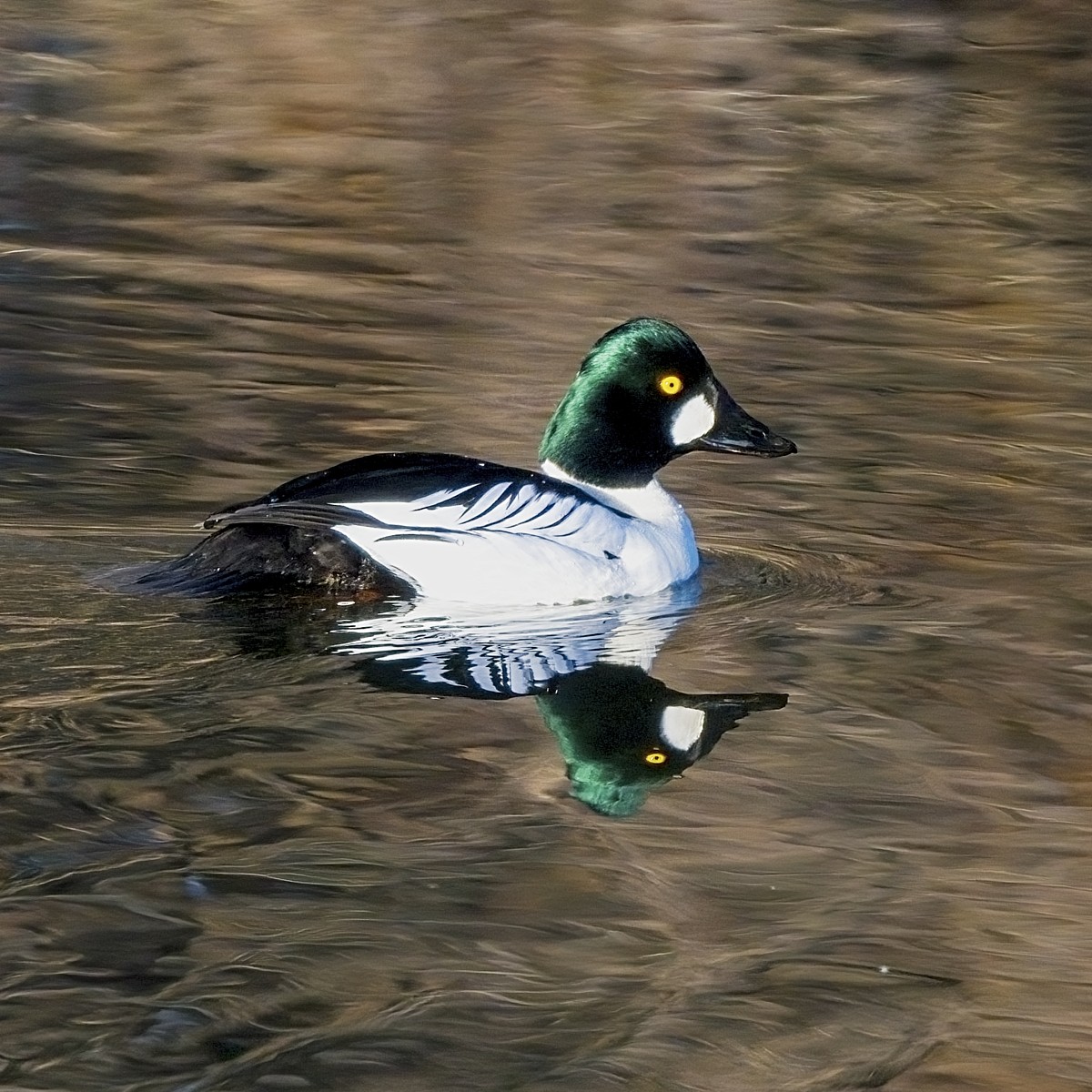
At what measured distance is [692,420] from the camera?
768 cm

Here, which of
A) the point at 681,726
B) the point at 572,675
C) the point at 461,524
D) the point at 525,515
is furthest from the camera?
the point at 525,515

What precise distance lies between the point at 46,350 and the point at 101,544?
10.8 feet

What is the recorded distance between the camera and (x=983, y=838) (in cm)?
538

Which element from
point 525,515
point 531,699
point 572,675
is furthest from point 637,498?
point 531,699

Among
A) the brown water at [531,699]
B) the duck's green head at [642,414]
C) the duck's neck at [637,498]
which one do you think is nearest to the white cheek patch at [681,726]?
the brown water at [531,699]

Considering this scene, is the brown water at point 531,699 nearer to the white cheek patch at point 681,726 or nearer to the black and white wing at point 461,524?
the white cheek patch at point 681,726

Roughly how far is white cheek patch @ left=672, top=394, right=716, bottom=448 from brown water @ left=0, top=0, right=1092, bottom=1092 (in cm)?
47

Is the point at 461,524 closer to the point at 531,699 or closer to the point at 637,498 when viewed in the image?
the point at 531,699

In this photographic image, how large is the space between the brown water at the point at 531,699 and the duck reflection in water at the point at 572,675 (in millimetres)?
104

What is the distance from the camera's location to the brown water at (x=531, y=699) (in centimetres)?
434

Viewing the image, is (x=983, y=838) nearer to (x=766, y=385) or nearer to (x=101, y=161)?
(x=766, y=385)

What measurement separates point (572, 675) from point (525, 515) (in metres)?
0.71

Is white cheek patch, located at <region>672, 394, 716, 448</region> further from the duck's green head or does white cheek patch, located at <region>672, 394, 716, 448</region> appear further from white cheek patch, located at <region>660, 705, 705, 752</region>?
white cheek patch, located at <region>660, 705, 705, 752</region>

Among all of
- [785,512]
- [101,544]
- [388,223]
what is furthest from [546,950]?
[388,223]
